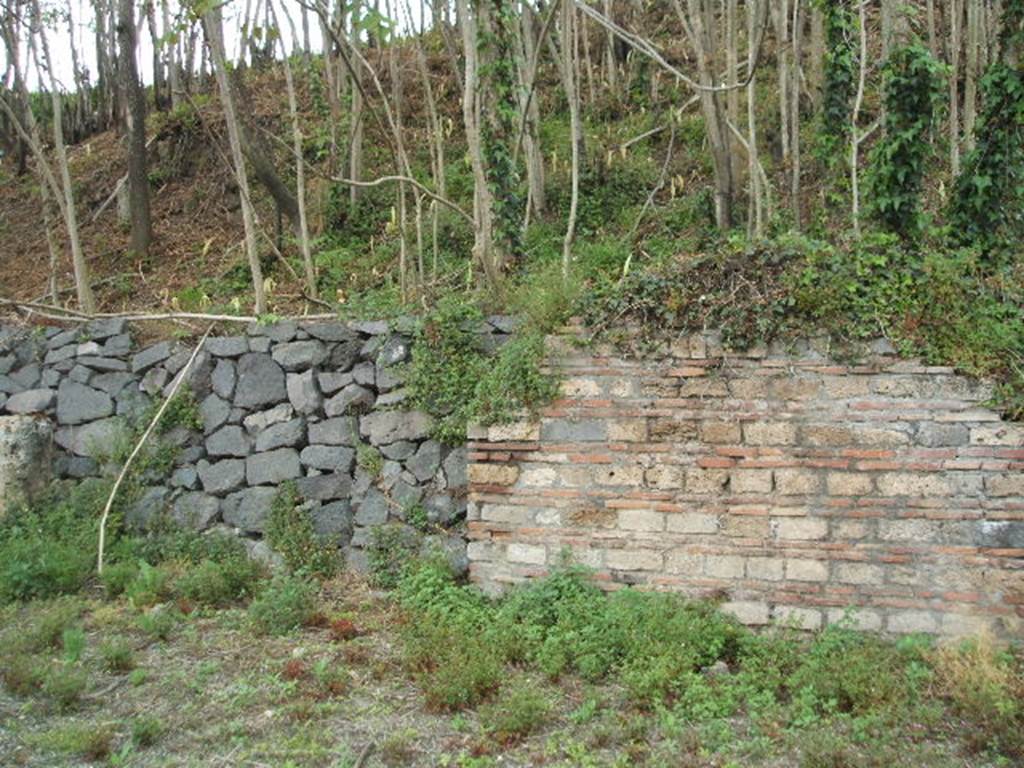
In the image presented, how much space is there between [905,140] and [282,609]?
6.04 metres

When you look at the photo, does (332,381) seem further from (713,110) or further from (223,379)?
(713,110)

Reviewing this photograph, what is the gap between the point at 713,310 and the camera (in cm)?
611

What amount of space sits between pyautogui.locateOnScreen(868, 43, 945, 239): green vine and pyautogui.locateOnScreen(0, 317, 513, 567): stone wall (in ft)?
Answer: 10.8

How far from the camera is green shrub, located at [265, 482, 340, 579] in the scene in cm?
714

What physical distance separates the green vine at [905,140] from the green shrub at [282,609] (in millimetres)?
5464

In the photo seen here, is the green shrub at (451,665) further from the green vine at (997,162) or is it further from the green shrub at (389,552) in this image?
the green vine at (997,162)

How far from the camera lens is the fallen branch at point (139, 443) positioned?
7.41 m

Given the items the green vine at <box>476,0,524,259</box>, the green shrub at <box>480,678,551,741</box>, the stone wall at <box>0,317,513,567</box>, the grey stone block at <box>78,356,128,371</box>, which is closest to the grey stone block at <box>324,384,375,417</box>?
the stone wall at <box>0,317,513,567</box>

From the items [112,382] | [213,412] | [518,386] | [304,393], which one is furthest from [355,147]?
[518,386]

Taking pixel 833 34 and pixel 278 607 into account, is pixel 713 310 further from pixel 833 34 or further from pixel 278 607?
pixel 833 34

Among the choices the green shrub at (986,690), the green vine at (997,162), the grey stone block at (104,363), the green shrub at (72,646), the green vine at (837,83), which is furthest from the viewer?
the green vine at (837,83)

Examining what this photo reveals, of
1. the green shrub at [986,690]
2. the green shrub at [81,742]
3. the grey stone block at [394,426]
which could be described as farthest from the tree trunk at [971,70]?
the green shrub at [81,742]

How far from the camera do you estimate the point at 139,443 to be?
793 centimetres

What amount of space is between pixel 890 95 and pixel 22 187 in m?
14.2
